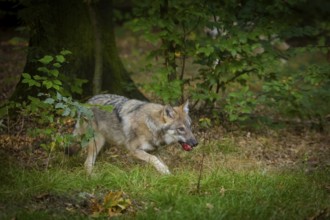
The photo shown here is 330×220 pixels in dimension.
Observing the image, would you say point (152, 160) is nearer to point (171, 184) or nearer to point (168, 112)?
point (168, 112)

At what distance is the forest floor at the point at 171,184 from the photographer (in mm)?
5844

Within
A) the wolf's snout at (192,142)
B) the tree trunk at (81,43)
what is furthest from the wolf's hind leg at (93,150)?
the tree trunk at (81,43)

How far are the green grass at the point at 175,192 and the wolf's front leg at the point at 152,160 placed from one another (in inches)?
4.6

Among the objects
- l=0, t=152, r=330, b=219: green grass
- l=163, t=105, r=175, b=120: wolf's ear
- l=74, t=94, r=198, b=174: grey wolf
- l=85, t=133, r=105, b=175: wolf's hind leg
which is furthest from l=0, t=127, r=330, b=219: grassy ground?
l=163, t=105, r=175, b=120: wolf's ear

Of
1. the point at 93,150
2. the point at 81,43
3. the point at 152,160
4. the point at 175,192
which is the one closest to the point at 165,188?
the point at 175,192

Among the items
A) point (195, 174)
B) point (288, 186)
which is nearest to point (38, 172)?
point (195, 174)

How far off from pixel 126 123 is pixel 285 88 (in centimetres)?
339

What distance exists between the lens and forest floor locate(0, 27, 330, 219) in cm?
584

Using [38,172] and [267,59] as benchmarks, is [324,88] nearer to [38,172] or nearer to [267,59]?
[267,59]

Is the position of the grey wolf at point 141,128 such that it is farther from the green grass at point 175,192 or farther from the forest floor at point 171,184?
the green grass at point 175,192

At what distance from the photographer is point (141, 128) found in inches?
321

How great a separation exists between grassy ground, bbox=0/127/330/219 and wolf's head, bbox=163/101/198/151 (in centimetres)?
48

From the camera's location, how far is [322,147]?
1000 centimetres

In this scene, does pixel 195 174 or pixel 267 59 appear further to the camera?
pixel 267 59
